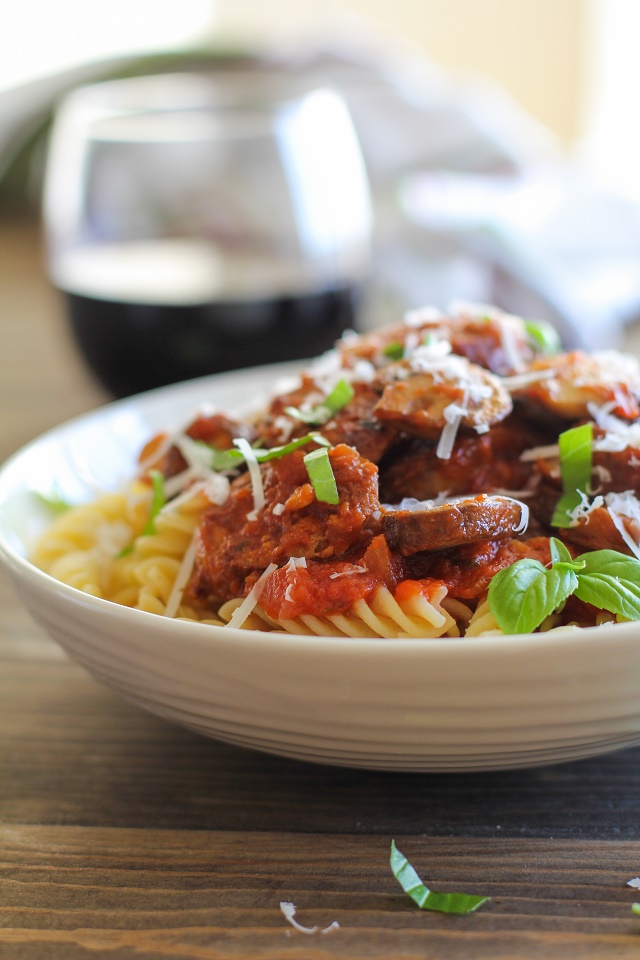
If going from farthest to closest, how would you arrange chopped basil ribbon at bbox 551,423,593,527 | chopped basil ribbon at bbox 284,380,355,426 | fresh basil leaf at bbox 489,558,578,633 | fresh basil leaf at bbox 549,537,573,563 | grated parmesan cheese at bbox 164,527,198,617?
chopped basil ribbon at bbox 284,380,355,426 → grated parmesan cheese at bbox 164,527,198,617 → chopped basil ribbon at bbox 551,423,593,527 → fresh basil leaf at bbox 549,537,573,563 → fresh basil leaf at bbox 489,558,578,633

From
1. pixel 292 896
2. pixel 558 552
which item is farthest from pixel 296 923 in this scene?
pixel 558 552

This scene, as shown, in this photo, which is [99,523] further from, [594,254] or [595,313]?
[594,254]

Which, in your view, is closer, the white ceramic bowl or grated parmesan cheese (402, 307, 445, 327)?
the white ceramic bowl

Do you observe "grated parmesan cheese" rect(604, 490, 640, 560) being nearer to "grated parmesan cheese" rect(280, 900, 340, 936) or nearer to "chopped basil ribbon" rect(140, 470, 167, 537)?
"grated parmesan cheese" rect(280, 900, 340, 936)

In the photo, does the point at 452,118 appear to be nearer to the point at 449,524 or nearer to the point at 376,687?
the point at 449,524

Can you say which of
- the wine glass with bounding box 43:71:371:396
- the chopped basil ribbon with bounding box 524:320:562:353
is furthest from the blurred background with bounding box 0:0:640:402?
the chopped basil ribbon with bounding box 524:320:562:353

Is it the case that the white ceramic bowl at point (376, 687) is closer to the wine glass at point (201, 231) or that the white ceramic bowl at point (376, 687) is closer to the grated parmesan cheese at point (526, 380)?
the grated parmesan cheese at point (526, 380)

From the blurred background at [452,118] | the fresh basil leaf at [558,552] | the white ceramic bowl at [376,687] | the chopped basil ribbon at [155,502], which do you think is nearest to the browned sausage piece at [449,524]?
the fresh basil leaf at [558,552]
